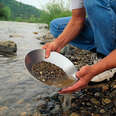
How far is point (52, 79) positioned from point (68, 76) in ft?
0.50

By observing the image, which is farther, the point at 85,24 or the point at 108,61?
the point at 85,24

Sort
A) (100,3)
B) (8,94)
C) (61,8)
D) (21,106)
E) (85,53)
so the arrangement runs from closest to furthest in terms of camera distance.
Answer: (100,3) → (21,106) → (8,94) → (85,53) → (61,8)

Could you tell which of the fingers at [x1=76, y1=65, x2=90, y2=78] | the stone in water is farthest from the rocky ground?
the fingers at [x1=76, y1=65, x2=90, y2=78]

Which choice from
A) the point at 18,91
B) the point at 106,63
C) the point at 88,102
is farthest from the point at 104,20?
the point at 18,91

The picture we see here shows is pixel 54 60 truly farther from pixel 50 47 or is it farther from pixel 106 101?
pixel 106 101

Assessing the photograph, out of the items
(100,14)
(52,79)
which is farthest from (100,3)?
(52,79)

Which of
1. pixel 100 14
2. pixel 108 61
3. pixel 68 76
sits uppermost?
pixel 100 14

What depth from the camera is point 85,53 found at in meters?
3.14

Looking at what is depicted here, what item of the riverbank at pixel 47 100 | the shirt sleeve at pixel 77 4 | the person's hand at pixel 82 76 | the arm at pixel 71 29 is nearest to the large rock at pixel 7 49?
the riverbank at pixel 47 100

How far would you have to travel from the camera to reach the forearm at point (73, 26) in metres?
1.75

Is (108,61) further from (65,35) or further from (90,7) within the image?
(65,35)

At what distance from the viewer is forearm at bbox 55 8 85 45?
1752 mm

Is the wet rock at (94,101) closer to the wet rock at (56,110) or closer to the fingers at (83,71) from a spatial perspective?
the wet rock at (56,110)

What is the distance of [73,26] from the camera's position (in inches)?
69.9
